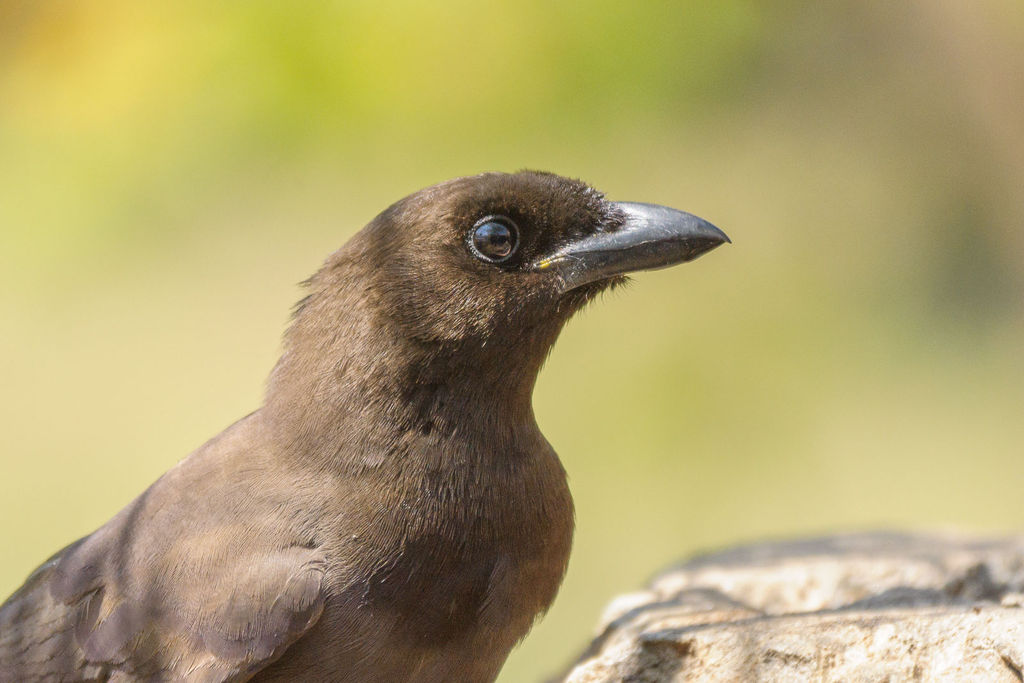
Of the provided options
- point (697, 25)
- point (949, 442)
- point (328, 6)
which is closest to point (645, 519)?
point (949, 442)

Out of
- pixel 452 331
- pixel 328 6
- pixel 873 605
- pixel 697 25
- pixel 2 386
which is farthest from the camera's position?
pixel 2 386

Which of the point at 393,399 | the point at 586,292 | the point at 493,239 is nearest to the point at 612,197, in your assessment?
the point at 586,292

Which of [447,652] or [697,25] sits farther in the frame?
[697,25]

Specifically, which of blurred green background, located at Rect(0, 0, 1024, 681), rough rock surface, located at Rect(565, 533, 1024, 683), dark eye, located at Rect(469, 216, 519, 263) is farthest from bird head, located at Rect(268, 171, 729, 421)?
blurred green background, located at Rect(0, 0, 1024, 681)

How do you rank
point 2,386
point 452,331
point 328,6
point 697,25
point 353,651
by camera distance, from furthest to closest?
1. point 2,386
2. point 697,25
3. point 328,6
4. point 452,331
5. point 353,651

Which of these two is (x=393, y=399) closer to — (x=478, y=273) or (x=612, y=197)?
(x=478, y=273)

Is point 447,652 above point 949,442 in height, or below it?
above

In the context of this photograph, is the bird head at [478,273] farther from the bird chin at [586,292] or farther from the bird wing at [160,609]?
the bird wing at [160,609]

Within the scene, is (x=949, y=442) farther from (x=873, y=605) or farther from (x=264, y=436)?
(x=264, y=436)
